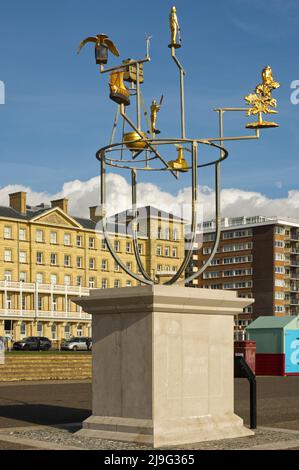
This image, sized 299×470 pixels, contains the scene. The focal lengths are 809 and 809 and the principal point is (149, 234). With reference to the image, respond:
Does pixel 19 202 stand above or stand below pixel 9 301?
above

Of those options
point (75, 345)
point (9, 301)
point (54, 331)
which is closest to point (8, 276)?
point (9, 301)

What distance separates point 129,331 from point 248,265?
132701 mm

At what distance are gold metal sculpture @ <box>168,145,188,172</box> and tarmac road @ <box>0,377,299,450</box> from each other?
508 centimetres

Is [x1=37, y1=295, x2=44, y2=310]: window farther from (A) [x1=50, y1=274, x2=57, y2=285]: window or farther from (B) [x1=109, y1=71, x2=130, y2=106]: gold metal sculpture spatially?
(B) [x1=109, y1=71, x2=130, y2=106]: gold metal sculpture

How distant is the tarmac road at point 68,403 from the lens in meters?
15.7

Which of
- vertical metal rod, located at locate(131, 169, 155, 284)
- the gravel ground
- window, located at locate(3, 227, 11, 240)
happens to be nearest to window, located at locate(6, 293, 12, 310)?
window, located at locate(3, 227, 11, 240)

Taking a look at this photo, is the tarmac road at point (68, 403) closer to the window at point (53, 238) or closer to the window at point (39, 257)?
the window at point (39, 257)

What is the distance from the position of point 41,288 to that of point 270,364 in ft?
190

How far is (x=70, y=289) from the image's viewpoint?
96.1 meters

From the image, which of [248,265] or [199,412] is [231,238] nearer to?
[248,265]

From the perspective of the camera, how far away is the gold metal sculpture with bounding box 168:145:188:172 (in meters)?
13.7

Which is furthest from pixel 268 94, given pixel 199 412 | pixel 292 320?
pixel 292 320

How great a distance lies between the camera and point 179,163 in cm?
1380

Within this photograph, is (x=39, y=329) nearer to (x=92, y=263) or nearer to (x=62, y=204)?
(x=92, y=263)
